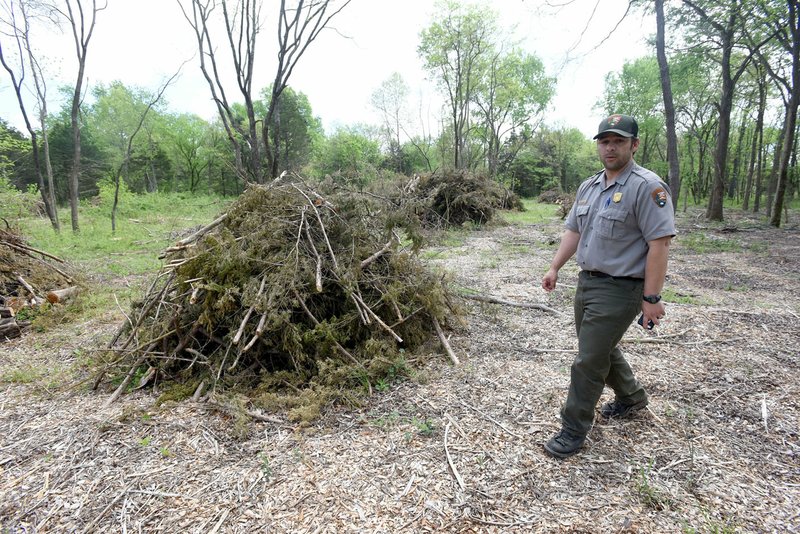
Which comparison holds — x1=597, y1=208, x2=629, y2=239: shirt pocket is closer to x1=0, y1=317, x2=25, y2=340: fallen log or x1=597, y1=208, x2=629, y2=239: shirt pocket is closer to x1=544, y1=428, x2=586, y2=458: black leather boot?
x1=544, y1=428, x2=586, y2=458: black leather boot

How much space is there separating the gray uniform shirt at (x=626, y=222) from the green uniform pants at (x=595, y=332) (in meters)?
0.09

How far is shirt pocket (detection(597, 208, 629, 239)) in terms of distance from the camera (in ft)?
6.73

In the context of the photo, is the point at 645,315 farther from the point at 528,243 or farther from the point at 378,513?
the point at 528,243

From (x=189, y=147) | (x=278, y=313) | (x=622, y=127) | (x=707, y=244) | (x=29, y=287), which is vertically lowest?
(x=707, y=244)

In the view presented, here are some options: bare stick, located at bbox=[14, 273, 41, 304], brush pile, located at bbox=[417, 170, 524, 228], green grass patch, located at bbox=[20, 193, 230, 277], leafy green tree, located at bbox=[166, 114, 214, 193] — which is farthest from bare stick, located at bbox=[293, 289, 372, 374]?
leafy green tree, located at bbox=[166, 114, 214, 193]

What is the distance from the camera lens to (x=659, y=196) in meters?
1.94

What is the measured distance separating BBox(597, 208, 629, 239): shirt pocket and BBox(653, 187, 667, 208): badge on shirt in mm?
140

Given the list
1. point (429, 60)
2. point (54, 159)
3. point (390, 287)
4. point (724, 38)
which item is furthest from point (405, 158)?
point (390, 287)

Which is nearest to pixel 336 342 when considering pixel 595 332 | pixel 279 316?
pixel 279 316

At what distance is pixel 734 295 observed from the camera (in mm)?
5234

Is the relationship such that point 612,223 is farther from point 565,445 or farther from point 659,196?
point 565,445

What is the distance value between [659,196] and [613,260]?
39cm

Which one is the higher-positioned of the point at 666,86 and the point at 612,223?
the point at 666,86

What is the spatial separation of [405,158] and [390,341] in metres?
27.8
